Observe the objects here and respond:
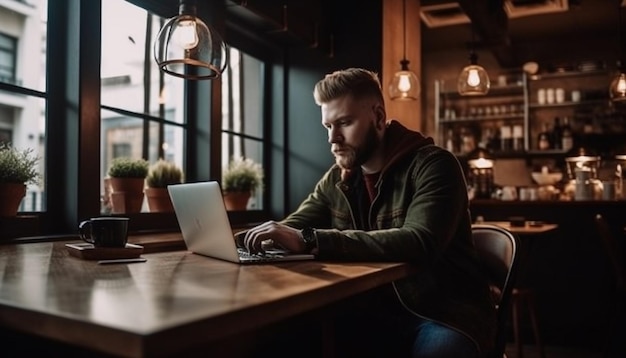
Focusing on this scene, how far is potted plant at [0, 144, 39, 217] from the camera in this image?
1878 millimetres

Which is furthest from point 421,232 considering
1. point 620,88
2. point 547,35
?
point 547,35

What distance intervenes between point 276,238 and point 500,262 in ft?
2.48

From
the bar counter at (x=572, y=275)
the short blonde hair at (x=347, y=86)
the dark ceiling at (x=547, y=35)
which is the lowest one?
the bar counter at (x=572, y=275)

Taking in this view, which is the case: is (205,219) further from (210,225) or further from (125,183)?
(125,183)

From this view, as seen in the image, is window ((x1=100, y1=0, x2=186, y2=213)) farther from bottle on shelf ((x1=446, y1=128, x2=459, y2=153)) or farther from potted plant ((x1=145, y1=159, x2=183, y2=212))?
bottle on shelf ((x1=446, y1=128, x2=459, y2=153))

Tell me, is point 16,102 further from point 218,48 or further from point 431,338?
point 431,338

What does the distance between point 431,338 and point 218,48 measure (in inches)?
45.8

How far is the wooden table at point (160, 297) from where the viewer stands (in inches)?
27.6

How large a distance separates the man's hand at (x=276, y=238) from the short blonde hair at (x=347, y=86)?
1.78ft

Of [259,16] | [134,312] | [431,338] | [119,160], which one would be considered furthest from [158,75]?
[134,312]

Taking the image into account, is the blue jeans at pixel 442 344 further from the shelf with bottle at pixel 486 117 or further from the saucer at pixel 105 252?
the shelf with bottle at pixel 486 117

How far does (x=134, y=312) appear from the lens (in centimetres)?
77

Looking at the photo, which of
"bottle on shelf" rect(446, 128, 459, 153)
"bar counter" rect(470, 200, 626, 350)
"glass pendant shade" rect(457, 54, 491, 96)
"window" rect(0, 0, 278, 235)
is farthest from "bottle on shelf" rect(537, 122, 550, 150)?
"window" rect(0, 0, 278, 235)

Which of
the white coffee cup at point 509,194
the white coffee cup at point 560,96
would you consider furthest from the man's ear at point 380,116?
the white coffee cup at point 560,96
